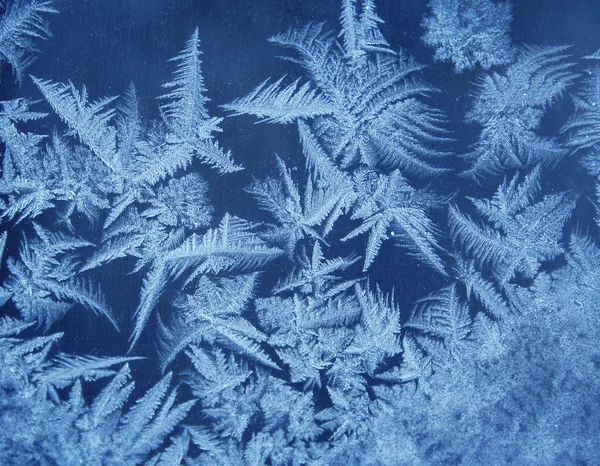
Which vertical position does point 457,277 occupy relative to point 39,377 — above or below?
above

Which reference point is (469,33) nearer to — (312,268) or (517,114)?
(517,114)

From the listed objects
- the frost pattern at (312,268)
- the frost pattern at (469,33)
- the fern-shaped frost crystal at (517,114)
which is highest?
the frost pattern at (469,33)

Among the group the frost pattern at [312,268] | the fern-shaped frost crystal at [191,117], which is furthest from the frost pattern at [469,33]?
the fern-shaped frost crystal at [191,117]

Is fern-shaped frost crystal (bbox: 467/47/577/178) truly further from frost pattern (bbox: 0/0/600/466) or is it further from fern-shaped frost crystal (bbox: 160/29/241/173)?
fern-shaped frost crystal (bbox: 160/29/241/173)

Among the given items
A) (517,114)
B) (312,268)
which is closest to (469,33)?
(517,114)

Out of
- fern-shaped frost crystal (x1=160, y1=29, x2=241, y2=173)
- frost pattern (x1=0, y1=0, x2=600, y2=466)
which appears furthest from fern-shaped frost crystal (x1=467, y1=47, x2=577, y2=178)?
fern-shaped frost crystal (x1=160, y1=29, x2=241, y2=173)

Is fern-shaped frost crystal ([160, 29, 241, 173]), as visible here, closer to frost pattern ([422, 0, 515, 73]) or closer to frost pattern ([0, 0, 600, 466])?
frost pattern ([0, 0, 600, 466])

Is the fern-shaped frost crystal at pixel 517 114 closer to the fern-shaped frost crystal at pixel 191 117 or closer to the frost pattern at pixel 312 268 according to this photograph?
the frost pattern at pixel 312 268

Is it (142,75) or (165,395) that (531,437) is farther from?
(142,75)

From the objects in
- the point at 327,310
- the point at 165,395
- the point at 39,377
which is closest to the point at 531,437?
the point at 327,310

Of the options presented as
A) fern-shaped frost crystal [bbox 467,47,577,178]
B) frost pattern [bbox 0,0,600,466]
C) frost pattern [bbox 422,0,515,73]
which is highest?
frost pattern [bbox 422,0,515,73]

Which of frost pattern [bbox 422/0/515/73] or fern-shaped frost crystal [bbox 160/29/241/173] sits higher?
frost pattern [bbox 422/0/515/73]
